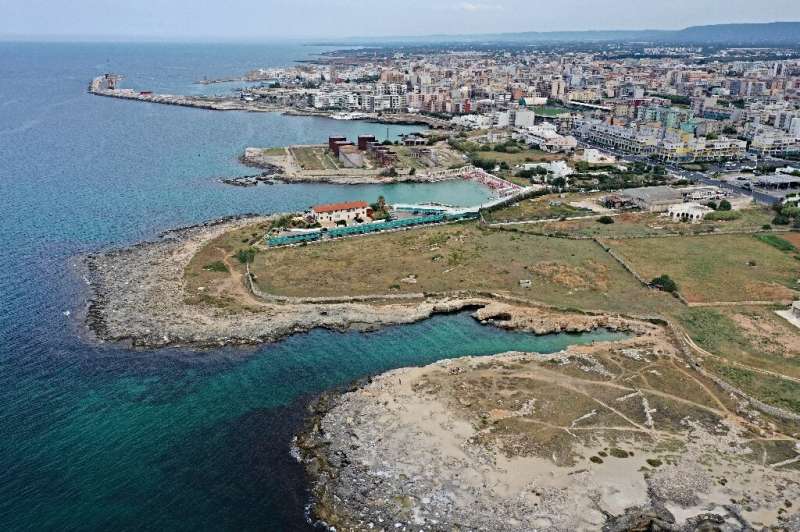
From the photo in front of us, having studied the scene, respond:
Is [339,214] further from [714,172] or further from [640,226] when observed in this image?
[714,172]

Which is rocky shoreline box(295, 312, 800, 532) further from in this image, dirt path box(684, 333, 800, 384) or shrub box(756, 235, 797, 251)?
shrub box(756, 235, 797, 251)

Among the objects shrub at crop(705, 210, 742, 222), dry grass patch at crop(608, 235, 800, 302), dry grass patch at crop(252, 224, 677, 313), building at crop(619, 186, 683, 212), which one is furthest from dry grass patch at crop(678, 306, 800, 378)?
building at crop(619, 186, 683, 212)

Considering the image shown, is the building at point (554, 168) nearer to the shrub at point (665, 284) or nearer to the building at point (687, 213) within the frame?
the building at point (687, 213)

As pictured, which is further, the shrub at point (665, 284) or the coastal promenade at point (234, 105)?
the coastal promenade at point (234, 105)

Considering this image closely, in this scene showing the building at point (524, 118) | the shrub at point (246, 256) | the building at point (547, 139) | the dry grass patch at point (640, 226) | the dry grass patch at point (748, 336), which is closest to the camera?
the dry grass patch at point (748, 336)

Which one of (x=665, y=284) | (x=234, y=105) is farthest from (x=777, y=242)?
(x=234, y=105)

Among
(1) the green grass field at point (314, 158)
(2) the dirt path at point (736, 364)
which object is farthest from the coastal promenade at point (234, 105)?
(2) the dirt path at point (736, 364)
